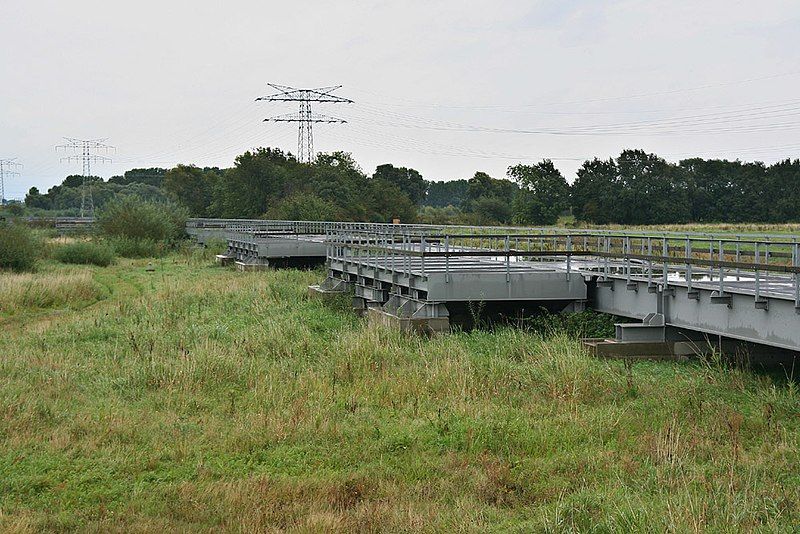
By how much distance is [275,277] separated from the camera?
38656 mm

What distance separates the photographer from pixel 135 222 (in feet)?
214

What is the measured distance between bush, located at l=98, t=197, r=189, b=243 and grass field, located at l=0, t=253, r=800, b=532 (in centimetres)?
4452

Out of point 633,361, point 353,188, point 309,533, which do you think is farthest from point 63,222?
point 309,533

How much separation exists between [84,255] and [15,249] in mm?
8603

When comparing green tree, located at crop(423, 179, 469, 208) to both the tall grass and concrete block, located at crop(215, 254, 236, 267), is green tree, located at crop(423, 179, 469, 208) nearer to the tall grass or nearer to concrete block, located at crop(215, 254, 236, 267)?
concrete block, located at crop(215, 254, 236, 267)

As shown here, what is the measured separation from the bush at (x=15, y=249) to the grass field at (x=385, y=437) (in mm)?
24166

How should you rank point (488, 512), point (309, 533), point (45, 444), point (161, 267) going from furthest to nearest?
1. point (161, 267)
2. point (45, 444)
3. point (488, 512)
4. point (309, 533)

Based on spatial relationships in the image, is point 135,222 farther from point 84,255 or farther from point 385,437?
point 385,437

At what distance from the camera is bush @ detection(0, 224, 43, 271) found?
4366 cm

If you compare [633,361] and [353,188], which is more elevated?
[353,188]

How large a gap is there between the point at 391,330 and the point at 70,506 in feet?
39.3

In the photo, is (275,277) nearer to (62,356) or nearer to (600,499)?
(62,356)

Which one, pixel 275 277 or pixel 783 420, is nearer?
pixel 783 420

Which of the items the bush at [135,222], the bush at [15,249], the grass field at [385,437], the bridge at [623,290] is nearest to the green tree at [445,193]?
the bush at [135,222]
